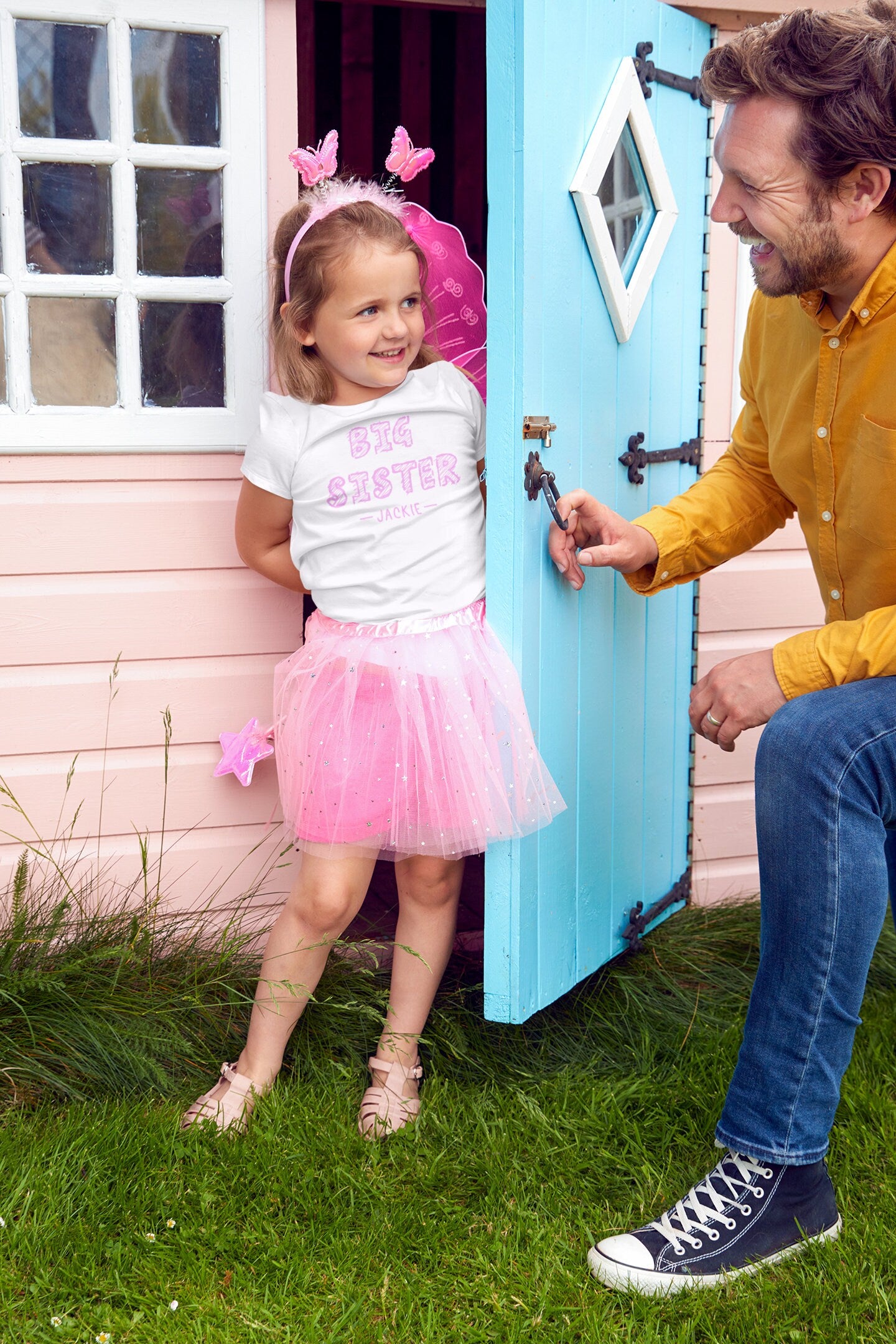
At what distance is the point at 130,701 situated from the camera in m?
2.78

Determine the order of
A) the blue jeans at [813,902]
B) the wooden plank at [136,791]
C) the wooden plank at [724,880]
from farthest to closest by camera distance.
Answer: the wooden plank at [724,880]
the wooden plank at [136,791]
the blue jeans at [813,902]

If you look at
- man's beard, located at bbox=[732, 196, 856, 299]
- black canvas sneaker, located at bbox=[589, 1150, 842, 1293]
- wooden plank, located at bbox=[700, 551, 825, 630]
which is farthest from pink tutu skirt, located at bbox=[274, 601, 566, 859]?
wooden plank, located at bbox=[700, 551, 825, 630]

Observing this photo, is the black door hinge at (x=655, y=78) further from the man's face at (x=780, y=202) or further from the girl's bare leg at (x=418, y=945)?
the girl's bare leg at (x=418, y=945)


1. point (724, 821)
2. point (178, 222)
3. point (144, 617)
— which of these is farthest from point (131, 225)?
point (724, 821)

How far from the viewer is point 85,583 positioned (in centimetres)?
272

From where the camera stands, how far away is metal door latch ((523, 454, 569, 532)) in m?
2.21

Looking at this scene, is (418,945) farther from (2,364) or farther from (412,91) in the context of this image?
(412,91)

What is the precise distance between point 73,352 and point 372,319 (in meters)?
0.73

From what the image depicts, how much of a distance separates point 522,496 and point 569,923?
0.92 meters

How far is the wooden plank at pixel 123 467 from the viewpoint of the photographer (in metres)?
2.64

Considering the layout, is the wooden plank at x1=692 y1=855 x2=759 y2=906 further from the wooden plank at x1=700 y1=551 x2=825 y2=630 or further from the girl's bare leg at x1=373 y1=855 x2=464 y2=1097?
the girl's bare leg at x1=373 y1=855 x2=464 y2=1097

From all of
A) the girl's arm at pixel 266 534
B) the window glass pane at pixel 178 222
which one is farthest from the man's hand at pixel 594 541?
the window glass pane at pixel 178 222

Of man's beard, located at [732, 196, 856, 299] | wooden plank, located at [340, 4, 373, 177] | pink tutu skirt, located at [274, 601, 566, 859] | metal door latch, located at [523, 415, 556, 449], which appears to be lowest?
pink tutu skirt, located at [274, 601, 566, 859]

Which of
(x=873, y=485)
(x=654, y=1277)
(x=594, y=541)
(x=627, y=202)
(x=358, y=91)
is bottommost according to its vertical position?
(x=654, y=1277)
